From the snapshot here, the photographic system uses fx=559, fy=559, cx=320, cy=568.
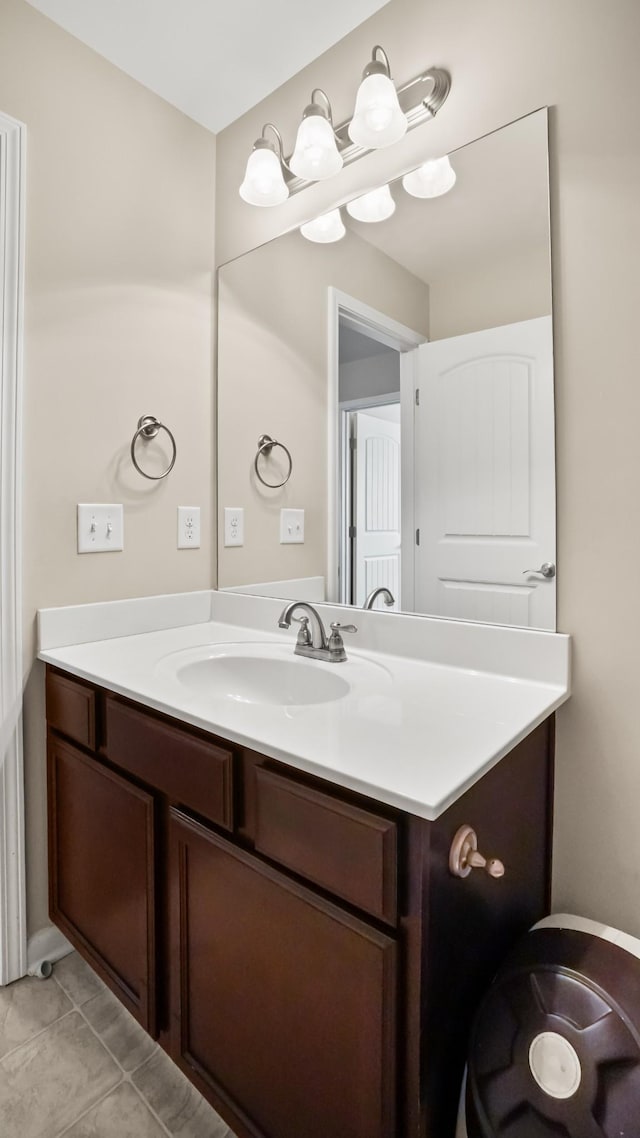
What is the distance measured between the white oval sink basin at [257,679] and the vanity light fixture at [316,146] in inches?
47.2

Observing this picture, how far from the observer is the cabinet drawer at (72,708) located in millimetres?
1226

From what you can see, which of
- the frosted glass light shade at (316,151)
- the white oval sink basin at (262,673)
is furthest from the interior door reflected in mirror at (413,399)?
the white oval sink basin at (262,673)

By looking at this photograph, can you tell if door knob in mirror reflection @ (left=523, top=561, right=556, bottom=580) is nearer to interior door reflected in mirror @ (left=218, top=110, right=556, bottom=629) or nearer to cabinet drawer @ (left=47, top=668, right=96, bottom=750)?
interior door reflected in mirror @ (left=218, top=110, right=556, bottom=629)

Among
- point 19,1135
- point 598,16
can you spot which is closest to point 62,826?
point 19,1135

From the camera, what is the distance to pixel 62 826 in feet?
4.50

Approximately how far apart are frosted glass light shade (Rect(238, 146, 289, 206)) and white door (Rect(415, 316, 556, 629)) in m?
0.65

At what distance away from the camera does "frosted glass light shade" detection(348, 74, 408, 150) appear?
1205 millimetres

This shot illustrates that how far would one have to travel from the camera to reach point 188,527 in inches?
67.9

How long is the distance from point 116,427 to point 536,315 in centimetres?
108

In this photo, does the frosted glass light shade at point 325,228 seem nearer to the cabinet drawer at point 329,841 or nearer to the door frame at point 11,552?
the door frame at point 11,552

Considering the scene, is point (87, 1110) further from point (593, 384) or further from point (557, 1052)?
point (593, 384)

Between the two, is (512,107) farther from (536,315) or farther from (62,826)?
(62,826)

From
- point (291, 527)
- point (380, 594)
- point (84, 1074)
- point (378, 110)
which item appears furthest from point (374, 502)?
point (84, 1074)

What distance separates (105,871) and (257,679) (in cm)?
52
